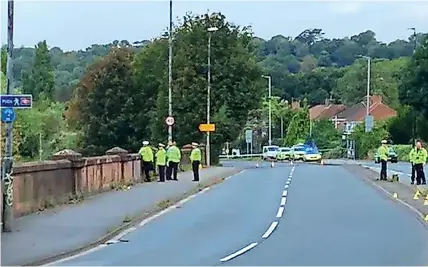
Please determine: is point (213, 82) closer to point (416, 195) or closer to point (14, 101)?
point (416, 195)

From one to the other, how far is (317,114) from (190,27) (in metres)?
85.9

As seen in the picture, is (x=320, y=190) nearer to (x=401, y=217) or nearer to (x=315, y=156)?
(x=401, y=217)

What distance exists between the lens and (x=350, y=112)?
149125mm

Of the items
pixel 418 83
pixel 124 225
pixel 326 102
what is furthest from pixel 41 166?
pixel 326 102

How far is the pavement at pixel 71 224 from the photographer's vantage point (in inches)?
668

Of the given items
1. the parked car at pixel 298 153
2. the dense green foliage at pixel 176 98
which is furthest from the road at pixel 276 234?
the parked car at pixel 298 153

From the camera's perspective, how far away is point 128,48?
9256cm

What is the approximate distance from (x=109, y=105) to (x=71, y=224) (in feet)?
217

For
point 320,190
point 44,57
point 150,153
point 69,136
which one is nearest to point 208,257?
point 320,190

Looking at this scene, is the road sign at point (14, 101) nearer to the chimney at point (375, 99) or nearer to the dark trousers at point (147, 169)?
the dark trousers at point (147, 169)

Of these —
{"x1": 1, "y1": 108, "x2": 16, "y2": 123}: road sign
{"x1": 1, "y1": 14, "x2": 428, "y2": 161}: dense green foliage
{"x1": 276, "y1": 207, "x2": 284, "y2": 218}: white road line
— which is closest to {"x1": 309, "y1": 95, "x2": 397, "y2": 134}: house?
{"x1": 1, "y1": 14, "x2": 428, "y2": 161}: dense green foliage

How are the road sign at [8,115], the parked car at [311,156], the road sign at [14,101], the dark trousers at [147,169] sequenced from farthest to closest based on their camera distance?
the parked car at [311,156] → the dark trousers at [147,169] → the road sign at [8,115] → the road sign at [14,101]

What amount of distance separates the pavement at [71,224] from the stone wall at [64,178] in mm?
376

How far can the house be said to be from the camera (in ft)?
446
